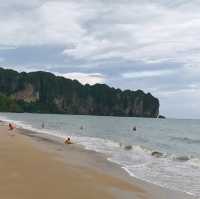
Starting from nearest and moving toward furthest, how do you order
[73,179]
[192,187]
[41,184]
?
[41,184]
[73,179]
[192,187]

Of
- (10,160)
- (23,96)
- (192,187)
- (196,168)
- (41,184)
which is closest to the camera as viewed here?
(41,184)

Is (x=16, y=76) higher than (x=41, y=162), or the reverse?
(x=16, y=76)

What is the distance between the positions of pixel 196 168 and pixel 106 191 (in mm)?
8850

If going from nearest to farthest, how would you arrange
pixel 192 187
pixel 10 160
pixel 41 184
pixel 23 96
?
pixel 41 184
pixel 192 187
pixel 10 160
pixel 23 96

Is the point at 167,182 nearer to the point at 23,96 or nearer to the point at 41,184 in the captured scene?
the point at 41,184

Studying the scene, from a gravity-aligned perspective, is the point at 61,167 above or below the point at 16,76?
below

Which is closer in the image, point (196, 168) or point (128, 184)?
point (128, 184)

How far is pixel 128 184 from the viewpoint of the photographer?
12.5 meters

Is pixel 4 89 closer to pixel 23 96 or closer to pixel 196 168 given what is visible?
pixel 23 96

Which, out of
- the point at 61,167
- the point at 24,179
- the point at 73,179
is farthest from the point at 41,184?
the point at 61,167

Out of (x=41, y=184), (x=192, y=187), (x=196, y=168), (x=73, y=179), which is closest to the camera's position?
(x=41, y=184)

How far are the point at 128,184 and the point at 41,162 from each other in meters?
4.08

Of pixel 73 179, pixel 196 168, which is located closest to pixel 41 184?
pixel 73 179

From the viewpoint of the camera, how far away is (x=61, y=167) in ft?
47.9
